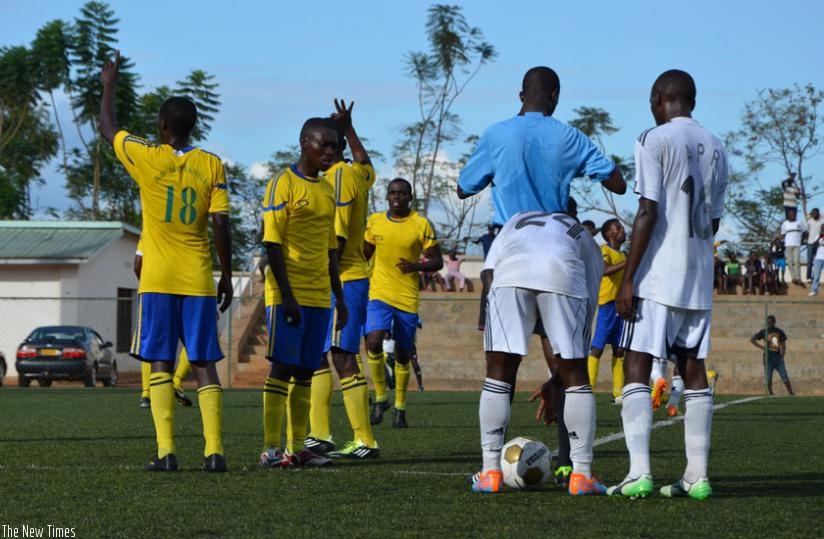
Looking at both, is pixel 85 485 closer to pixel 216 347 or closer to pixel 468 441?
pixel 216 347

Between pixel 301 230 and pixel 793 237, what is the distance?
28.9m

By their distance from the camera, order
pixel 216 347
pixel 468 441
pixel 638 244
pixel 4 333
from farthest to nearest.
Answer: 1. pixel 4 333
2. pixel 468 441
3. pixel 216 347
4. pixel 638 244

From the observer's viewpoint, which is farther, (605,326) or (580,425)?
(605,326)

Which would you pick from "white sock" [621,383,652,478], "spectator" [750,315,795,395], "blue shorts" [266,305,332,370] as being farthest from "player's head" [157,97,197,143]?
"spectator" [750,315,795,395]

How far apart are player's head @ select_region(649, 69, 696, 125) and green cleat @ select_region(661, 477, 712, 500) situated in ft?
6.19

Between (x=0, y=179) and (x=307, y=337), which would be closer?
(x=307, y=337)

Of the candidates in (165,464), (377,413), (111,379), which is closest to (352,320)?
(165,464)

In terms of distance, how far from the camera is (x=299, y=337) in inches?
325

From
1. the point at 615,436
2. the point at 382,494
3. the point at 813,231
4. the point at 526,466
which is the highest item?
the point at 813,231

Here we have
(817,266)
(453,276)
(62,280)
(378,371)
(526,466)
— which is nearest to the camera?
(526,466)

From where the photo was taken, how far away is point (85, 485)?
6977 millimetres

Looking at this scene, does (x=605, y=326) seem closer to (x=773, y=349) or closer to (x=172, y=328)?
(x=172, y=328)

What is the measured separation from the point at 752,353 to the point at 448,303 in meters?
8.71

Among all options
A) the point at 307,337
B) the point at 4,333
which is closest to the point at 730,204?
the point at 4,333
